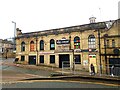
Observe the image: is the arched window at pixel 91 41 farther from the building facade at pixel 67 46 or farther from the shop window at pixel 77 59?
the shop window at pixel 77 59

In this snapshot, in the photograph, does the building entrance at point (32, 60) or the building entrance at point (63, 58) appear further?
the building entrance at point (32, 60)

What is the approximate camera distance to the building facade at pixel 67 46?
3194 cm

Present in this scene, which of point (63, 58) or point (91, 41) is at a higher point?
point (91, 41)

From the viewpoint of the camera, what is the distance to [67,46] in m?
35.3

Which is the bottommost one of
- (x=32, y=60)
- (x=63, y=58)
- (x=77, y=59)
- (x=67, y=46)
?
(x=32, y=60)

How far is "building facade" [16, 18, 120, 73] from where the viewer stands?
31938 millimetres

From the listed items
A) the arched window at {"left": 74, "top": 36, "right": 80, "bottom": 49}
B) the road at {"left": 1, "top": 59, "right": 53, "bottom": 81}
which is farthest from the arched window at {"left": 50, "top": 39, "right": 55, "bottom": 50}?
the road at {"left": 1, "top": 59, "right": 53, "bottom": 81}

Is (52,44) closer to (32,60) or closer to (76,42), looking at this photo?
(76,42)

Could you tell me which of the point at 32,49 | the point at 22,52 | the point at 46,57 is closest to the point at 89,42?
the point at 46,57

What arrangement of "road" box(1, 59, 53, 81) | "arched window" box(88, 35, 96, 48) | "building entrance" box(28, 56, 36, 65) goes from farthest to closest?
"building entrance" box(28, 56, 36, 65)
"arched window" box(88, 35, 96, 48)
"road" box(1, 59, 53, 81)

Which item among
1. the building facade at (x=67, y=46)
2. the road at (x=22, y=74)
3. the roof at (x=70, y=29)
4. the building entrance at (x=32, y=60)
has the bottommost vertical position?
Result: the road at (x=22, y=74)

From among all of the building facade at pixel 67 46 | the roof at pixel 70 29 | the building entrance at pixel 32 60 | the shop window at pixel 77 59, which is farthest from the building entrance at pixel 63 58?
the building entrance at pixel 32 60

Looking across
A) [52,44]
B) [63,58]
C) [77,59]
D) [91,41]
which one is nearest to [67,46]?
[63,58]

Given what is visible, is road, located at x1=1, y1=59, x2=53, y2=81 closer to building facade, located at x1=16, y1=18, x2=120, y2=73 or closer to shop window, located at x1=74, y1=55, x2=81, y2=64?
building facade, located at x1=16, y1=18, x2=120, y2=73
